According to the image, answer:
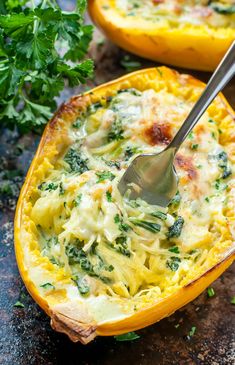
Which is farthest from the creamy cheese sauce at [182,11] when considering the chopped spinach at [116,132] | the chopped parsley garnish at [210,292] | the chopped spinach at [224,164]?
the chopped parsley garnish at [210,292]

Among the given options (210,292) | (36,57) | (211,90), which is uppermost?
(211,90)

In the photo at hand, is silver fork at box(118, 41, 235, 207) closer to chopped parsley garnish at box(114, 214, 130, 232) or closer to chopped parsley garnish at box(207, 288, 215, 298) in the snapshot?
chopped parsley garnish at box(114, 214, 130, 232)

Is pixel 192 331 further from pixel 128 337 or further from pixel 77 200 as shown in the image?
pixel 77 200

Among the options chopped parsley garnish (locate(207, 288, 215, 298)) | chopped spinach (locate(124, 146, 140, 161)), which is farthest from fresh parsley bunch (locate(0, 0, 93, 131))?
chopped parsley garnish (locate(207, 288, 215, 298))

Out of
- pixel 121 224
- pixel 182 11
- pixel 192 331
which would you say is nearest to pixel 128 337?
pixel 192 331

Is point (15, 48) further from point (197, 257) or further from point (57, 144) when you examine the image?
point (197, 257)

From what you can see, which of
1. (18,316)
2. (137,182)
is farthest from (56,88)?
(18,316)
